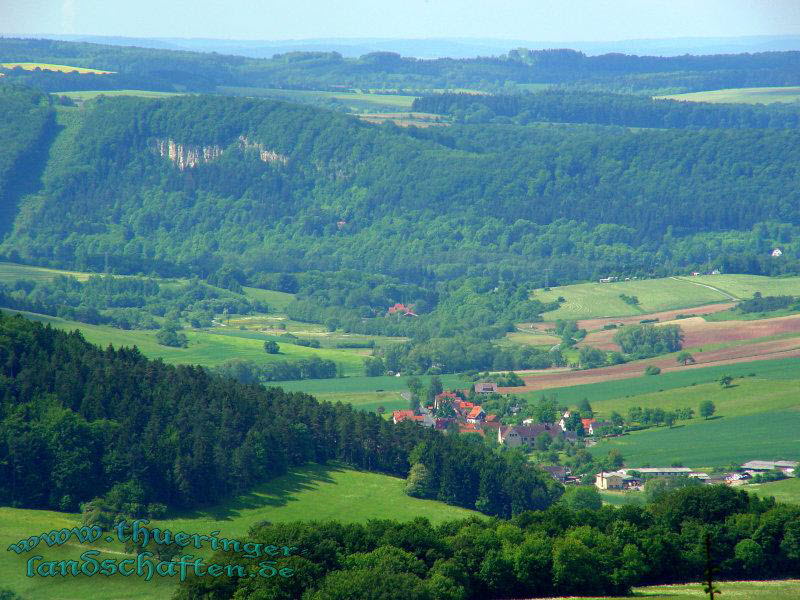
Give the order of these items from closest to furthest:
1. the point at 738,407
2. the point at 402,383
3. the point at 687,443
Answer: the point at 687,443 < the point at 738,407 < the point at 402,383

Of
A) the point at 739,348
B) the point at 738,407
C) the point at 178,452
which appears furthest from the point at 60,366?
the point at 739,348

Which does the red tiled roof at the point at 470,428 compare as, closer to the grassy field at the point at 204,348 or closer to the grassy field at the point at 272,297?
the grassy field at the point at 204,348

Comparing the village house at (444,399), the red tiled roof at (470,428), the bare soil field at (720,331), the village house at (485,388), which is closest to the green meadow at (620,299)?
the bare soil field at (720,331)

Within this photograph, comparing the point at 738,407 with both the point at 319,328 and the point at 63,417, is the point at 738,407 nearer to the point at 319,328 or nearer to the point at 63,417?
the point at 63,417

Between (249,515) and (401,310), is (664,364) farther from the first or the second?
(249,515)

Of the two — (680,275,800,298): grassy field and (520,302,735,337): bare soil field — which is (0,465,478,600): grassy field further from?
(680,275,800,298): grassy field
